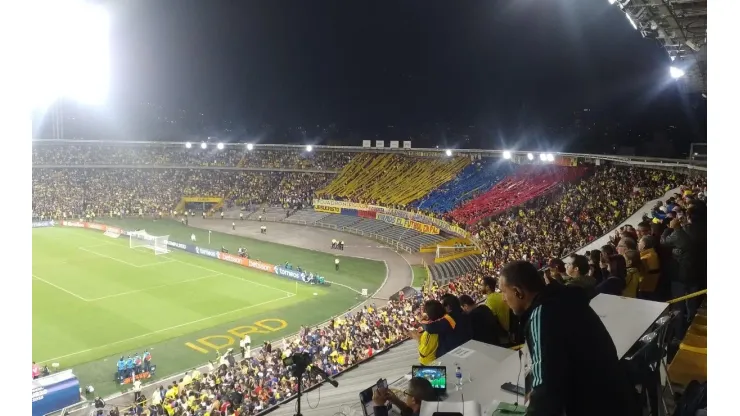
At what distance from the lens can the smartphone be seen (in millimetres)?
4086

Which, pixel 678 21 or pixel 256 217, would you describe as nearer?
pixel 678 21

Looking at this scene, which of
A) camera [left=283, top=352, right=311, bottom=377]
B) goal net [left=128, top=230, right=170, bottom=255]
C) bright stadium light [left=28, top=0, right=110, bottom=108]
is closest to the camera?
bright stadium light [left=28, top=0, right=110, bottom=108]

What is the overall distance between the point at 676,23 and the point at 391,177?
1590 inches

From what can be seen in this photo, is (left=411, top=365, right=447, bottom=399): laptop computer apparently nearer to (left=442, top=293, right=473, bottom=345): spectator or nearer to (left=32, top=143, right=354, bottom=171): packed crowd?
(left=442, top=293, right=473, bottom=345): spectator

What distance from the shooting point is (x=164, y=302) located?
82.2 ft

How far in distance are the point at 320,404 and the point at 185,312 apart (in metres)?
17.2

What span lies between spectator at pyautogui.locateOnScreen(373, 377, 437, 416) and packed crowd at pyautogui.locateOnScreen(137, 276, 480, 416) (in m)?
7.06

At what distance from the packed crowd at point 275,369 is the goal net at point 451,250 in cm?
1116

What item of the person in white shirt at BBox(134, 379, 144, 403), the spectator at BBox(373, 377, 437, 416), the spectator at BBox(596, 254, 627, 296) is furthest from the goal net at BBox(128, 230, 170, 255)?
the spectator at BBox(373, 377, 437, 416)

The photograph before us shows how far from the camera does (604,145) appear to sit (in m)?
40.3

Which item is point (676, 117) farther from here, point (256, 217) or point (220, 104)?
point (220, 104)

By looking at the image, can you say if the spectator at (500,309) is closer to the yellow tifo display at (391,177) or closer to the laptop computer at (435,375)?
the laptop computer at (435,375)

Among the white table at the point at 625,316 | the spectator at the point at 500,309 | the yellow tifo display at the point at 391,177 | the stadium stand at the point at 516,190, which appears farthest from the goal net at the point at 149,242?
the white table at the point at 625,316

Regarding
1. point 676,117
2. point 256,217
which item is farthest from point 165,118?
point 676,117
